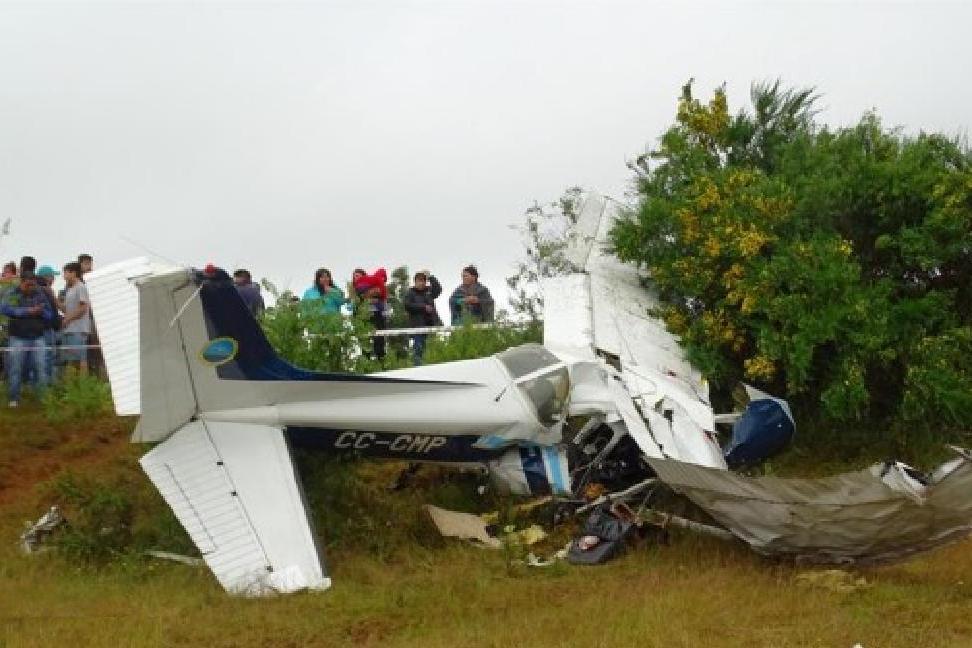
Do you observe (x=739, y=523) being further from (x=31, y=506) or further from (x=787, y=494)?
(x=31, y=506)

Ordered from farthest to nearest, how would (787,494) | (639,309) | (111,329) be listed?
(639,309) < (111,329) < (787,494)

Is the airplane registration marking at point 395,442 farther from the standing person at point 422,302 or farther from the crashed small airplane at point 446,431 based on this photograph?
the standing person at point 422,302

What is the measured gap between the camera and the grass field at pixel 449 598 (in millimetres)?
8062

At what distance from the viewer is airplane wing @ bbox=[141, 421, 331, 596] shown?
9.36m

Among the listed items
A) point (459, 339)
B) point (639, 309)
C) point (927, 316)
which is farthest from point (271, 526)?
point (927, 316)

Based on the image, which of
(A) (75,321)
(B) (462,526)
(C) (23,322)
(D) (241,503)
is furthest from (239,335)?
(A) (75,321)

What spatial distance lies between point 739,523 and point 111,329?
6123 mm

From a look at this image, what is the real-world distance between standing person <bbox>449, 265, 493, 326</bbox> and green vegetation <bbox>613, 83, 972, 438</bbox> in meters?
2.66

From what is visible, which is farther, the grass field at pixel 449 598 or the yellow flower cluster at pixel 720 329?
the yellow flower cluster at pixel 720 329

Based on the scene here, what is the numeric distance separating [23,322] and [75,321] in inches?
36.6

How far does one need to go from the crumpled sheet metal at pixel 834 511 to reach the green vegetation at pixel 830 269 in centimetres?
318

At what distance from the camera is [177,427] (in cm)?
1012

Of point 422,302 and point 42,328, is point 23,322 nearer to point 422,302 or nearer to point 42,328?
point 42,328

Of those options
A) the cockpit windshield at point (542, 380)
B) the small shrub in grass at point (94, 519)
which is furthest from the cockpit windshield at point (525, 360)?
the small shrub in grass at point (94, 519)
